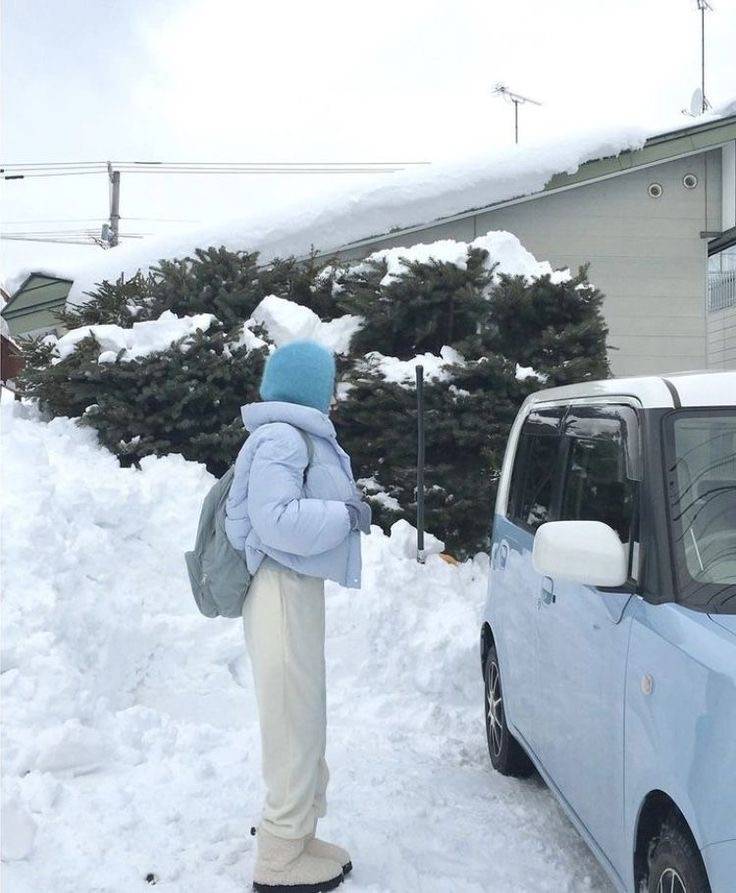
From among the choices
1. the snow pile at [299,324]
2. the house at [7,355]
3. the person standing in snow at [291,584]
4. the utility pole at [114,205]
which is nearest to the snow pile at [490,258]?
the snow pile at [299,324]

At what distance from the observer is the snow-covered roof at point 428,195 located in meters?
11.1

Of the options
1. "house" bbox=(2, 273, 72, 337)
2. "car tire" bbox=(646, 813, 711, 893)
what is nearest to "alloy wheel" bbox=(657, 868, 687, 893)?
"car tire" bbox=(646, 813, 711, 893)

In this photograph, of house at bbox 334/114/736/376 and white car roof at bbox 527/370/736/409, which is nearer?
white car roof at bbox 527/370/736/409

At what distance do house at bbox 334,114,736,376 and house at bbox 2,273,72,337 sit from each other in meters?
4.07

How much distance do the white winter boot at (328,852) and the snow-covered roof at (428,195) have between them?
Answer: 878cm

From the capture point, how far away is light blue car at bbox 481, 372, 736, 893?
2.20m

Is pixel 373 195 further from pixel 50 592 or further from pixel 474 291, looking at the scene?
pixel 50 592

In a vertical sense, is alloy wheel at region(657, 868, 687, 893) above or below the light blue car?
below

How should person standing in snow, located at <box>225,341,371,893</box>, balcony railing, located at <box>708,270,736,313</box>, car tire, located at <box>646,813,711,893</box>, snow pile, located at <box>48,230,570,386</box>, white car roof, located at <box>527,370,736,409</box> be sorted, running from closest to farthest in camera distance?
car tire, located at <box>646,813,711,893</box> < white car roof, located at <box>527,370,736,409</box> < person standing in snow, located at <box>225,341,371,893</box> < snow pile, located at <box>48,230,570,386</box> < balcony railing, located at <box>708,270,736,313</box>

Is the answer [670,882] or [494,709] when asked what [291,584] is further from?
[494,709]

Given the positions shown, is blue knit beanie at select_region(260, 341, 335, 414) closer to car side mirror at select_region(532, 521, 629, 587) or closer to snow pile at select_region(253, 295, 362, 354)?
car side mirror at select_region(532, 521, 629, 587)

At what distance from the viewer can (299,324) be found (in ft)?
28.9

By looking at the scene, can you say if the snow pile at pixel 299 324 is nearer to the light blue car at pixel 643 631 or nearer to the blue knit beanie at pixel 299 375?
the light blue car at pixel 643 631

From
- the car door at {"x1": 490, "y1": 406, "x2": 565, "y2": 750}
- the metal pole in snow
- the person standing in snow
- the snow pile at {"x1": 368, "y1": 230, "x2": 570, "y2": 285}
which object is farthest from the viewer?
the snow pile at {"x1": 368, "y1": 230, "x2": 570, "y2": 285}
